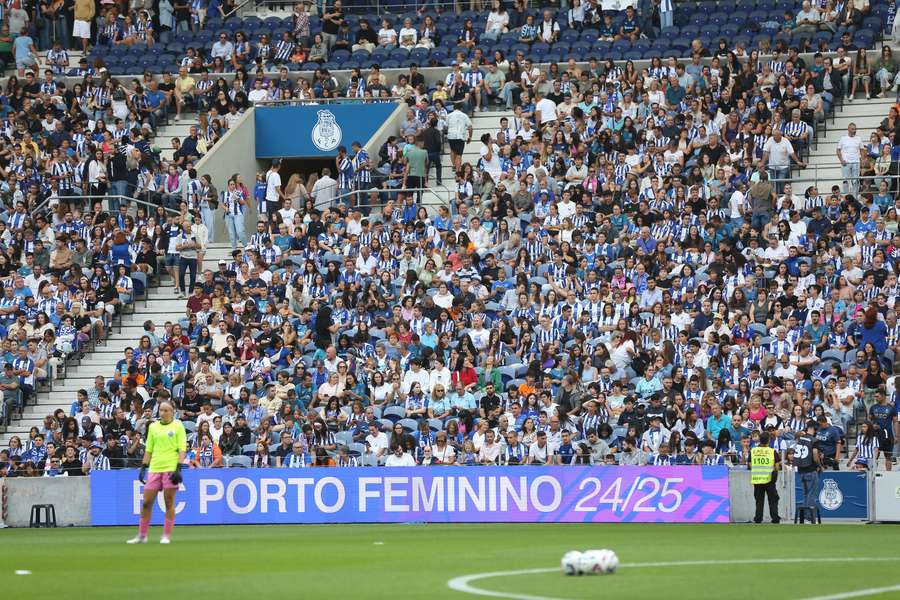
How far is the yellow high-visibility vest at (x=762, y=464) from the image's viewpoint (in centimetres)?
2427

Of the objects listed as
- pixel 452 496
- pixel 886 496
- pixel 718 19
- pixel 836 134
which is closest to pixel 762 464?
pixel 886 496

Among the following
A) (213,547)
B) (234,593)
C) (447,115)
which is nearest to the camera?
(234,593)

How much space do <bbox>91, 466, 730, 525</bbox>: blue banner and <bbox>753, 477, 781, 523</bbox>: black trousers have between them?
54 cm

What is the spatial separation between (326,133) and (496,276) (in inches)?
407

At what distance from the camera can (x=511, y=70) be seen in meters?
37.8

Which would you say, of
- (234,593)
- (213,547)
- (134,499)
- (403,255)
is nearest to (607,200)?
(403,255)

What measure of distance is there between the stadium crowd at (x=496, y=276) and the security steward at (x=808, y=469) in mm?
379

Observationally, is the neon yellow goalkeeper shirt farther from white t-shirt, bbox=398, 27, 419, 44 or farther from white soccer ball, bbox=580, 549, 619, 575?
white t-shirt, bbox=398, 27, 419, 44

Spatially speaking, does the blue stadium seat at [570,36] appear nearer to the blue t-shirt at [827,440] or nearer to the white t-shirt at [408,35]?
the white t-shirt at [408,35]

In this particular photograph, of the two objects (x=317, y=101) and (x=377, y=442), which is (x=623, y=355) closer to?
(x=377, y=442)

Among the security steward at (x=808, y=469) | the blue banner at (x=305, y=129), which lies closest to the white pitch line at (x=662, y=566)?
the security steward at (x=808, y=469)

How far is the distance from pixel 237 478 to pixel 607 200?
10484mm

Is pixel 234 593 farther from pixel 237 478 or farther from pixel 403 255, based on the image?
pixel 403 255

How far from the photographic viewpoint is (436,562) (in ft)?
53.4
